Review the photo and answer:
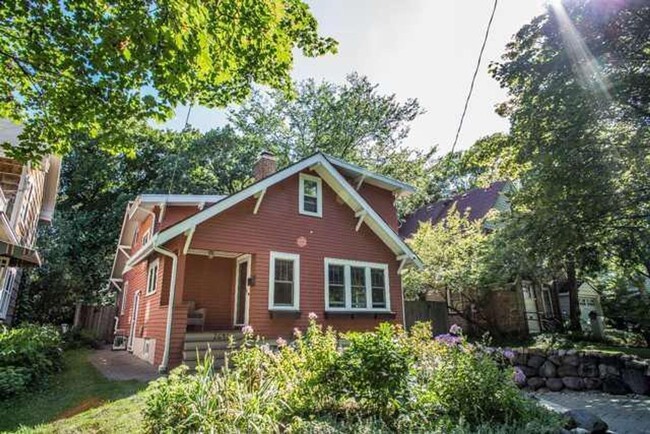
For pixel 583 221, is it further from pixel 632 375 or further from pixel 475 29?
pixel 475 29

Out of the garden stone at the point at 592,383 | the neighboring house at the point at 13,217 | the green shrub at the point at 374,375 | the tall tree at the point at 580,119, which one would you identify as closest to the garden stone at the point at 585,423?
the green shrub at the point at 374,375

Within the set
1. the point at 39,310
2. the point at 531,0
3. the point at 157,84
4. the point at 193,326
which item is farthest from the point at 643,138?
the point at 39,310

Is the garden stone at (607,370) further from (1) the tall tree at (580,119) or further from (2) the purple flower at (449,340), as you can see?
(2) the purple flower at (449,340)

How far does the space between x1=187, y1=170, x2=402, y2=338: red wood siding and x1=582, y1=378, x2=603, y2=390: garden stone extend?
510 cm

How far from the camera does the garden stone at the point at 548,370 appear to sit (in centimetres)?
953

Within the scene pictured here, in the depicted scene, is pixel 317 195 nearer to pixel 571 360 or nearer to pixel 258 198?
pixel 258 198

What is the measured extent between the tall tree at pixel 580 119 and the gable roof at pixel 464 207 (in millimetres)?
10299

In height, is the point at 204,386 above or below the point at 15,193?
below

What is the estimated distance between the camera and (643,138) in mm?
8086

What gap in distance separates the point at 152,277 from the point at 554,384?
11620mm

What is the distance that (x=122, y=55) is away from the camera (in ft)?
15.0

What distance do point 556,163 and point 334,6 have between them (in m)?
5.74

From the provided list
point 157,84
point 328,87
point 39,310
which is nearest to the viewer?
point 157,84

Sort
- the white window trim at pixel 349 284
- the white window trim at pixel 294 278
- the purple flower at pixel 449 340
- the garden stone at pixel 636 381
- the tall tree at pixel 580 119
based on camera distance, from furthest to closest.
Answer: the white window trim at pixel 349 284
the white window trim at pixel 294 278
the garden stone at pixel 636 381
the tall tree at pixel 580 119
the purple flower at pixel 449 340
